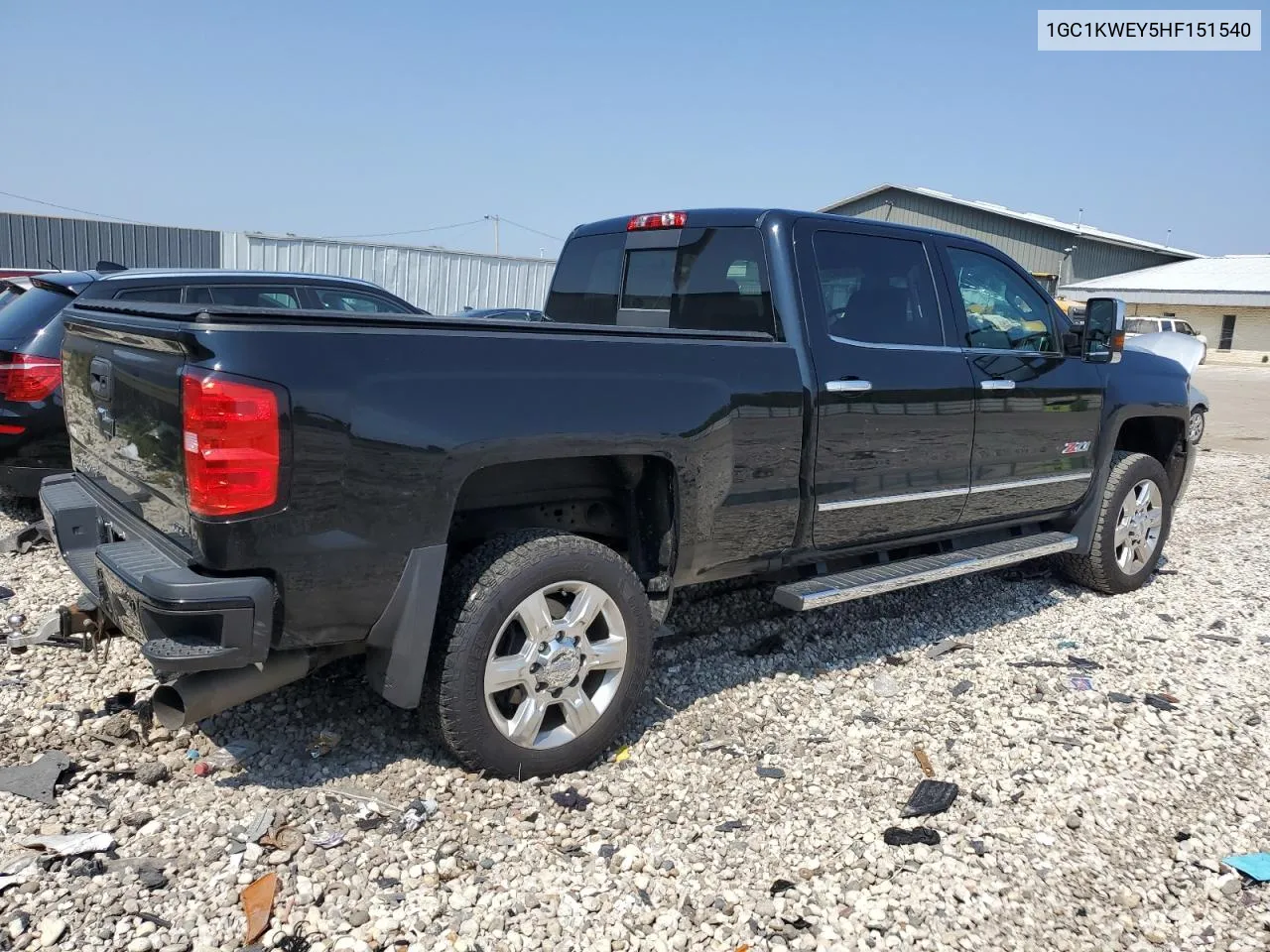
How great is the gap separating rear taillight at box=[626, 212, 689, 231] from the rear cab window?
0.09 feet

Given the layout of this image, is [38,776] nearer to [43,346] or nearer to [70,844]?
[70,844]

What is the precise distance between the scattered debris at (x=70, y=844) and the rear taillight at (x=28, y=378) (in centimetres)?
362

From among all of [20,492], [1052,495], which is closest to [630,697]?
[1052,495]

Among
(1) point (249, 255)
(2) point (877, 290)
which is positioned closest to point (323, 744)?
(2) point (877, 290)

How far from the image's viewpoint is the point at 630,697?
355 cm

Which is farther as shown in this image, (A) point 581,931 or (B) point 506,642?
(B) point 506,642

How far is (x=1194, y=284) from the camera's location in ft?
133

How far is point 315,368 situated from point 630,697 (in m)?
1.63

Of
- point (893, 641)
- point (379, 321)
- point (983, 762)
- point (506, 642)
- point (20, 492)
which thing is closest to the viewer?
point (379, 321)

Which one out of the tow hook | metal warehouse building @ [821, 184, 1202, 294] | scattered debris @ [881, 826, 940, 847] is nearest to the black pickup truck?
the tow hook

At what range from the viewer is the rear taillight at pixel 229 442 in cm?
264

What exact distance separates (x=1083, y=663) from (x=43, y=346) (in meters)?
6.06

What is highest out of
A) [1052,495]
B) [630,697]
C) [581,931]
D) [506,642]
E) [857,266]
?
[857,266]

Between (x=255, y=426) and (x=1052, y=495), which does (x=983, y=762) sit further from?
(x=255, y=426)
